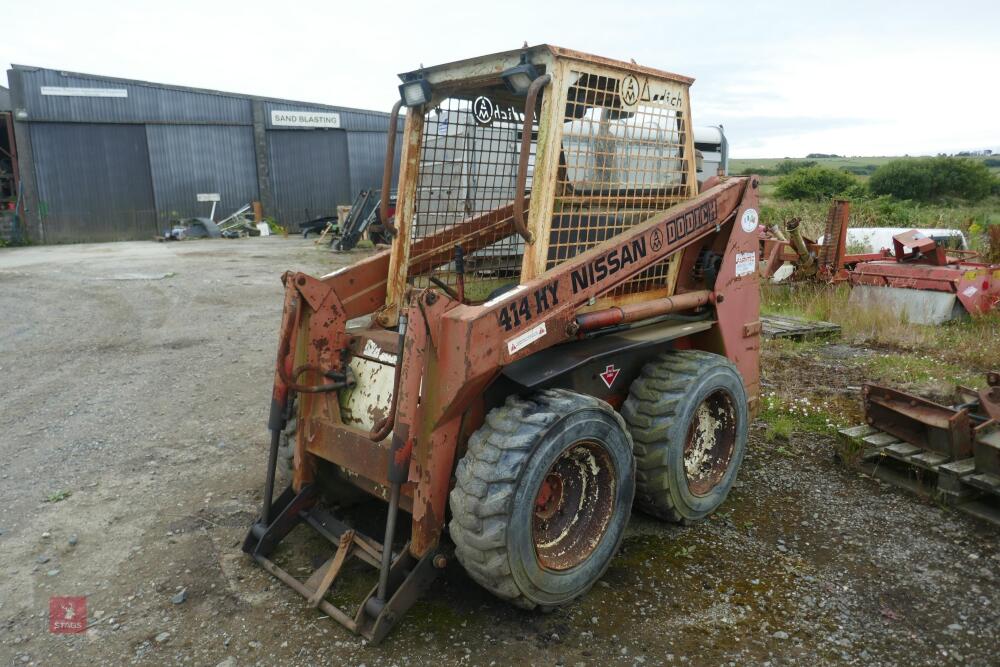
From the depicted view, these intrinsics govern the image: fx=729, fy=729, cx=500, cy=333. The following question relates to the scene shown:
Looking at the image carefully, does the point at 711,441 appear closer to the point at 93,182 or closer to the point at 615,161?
the point at 615,161

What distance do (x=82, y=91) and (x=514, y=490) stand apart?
2179 centimetres

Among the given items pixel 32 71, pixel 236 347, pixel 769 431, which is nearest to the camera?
pixel 769 431

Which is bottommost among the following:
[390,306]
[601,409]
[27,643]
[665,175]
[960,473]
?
[27,643]

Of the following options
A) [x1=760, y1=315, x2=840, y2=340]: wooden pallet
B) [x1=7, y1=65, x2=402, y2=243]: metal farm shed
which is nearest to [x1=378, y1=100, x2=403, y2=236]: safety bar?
[x1=760, y1=315, x2=840, y2=340]: wooden pallet

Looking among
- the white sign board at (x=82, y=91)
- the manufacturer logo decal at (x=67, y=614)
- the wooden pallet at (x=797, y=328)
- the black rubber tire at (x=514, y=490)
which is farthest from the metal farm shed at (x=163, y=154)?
the black rubber tire at (x=514, y=490)

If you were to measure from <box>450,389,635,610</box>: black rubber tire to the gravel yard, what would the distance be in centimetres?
24

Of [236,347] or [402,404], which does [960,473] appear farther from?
[236,347]

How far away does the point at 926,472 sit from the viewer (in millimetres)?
4184

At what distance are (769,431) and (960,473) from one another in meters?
1.33

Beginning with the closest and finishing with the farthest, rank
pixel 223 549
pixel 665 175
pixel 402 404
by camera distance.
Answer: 1. pixel 402 404
2. pixel 223 549
3. pixel 665 175

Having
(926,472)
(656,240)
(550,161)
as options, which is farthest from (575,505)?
(926,472)

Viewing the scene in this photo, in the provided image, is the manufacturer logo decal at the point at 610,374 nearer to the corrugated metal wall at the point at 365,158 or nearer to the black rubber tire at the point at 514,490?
the black rubber tire at the point at 514,490

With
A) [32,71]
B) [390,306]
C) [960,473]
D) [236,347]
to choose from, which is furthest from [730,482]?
[32,71]

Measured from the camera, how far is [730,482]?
3.94m
